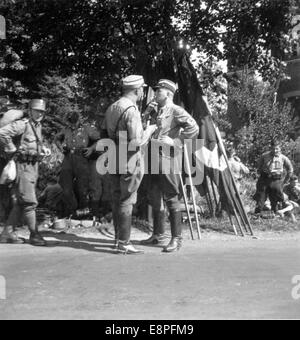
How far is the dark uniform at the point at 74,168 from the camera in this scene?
10.6 m

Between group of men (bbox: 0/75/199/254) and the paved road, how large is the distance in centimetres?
35

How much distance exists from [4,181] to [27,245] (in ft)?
2.85

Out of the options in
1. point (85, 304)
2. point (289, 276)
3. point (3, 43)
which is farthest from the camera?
point (3, 43)

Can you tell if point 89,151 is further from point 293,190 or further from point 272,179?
point 293,190

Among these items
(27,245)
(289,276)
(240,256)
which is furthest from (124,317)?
(27,245)

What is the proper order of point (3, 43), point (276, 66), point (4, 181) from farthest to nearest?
point (3, 43), point (276, 66), point (4, 181)

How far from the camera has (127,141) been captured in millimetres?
6926

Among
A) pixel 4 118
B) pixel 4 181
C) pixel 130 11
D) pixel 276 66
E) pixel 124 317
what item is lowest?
pixel 124 317

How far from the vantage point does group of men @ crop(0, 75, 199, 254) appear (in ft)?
22.7

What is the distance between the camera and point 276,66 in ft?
34.5

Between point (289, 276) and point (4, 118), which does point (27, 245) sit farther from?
point (289, 276)

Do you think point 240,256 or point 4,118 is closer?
point 240,256
